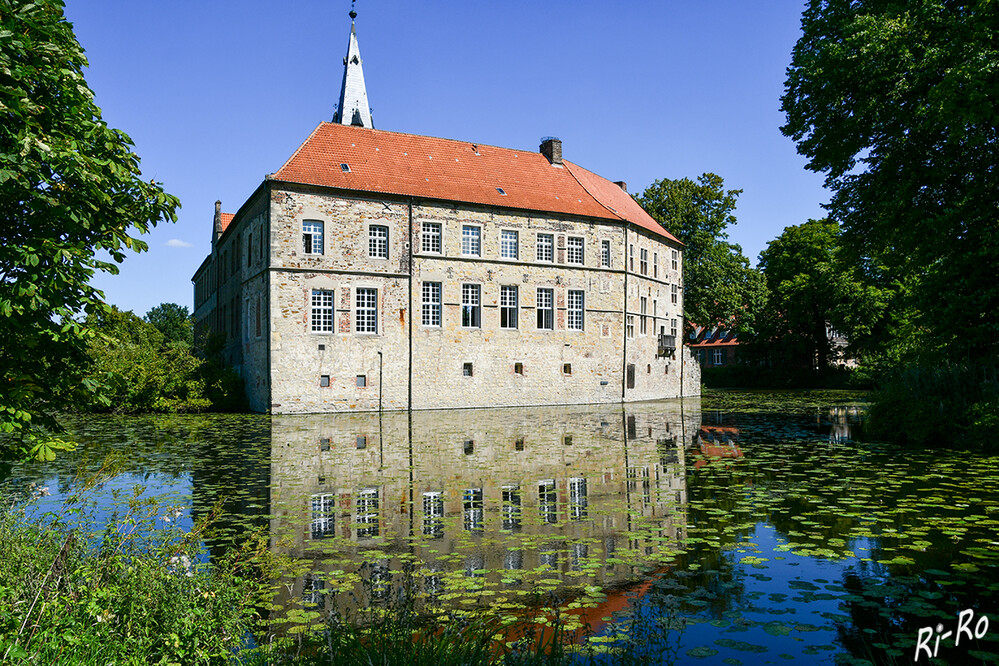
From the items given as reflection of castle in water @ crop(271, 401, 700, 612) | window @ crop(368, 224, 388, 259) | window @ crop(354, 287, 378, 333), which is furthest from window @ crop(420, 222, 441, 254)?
reflection of castle in water @ crop(271, 401, 700, 612)

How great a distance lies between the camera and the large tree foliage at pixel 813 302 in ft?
155

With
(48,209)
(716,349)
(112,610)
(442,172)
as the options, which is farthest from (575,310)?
(716,349)

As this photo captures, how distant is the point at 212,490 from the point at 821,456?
461 inches

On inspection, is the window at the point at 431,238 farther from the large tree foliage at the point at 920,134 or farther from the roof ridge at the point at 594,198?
the large tree foliage at the point at 920,134

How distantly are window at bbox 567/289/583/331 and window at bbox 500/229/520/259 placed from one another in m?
3.70

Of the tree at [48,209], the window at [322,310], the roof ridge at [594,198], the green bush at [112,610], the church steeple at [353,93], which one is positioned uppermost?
the church steeple at [353,93]

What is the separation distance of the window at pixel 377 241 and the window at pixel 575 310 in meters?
10.1

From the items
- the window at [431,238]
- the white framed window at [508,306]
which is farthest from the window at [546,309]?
the window at [431,238]

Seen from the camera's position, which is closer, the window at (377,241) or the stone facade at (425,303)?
the stone facade at (425,303)

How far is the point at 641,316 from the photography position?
38719 mm

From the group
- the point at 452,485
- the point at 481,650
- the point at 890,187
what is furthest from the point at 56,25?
the point at 890,187

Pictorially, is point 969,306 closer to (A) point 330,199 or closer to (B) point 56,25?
(B) point 56,25

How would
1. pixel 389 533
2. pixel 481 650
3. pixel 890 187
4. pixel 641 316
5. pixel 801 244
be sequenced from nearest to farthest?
pixel 481 650 → pixel 389 533 → pixel 890 187 → pixel 641 316 → pixel 801 244

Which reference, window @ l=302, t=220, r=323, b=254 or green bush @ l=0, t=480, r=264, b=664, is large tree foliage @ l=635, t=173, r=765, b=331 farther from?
green bush @ l=0, t=480, r=264, b=664
